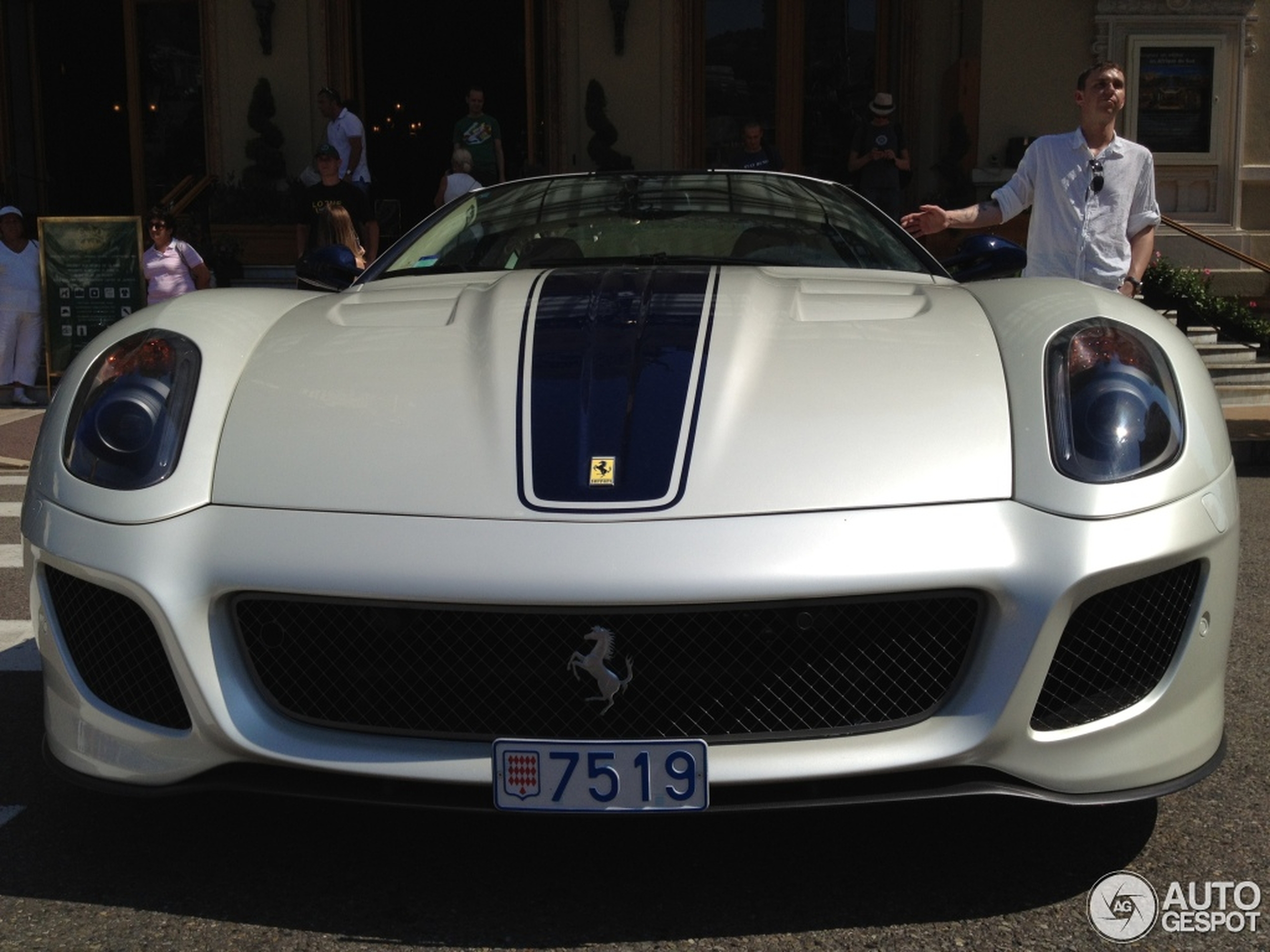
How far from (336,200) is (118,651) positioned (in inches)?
302

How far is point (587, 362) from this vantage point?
2.72 m

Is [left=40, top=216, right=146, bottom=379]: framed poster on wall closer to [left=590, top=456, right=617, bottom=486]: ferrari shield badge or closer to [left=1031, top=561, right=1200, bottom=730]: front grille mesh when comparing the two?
[left=590, top=456, right=617, bottom=486]: ferrari shield badge

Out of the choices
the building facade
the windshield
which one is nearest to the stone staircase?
the building facade

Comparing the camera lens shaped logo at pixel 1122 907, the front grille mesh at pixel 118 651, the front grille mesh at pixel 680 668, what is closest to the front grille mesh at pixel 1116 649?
the front grille mesh at pixel 680 668

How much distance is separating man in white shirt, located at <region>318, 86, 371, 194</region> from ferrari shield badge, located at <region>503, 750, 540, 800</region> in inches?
407

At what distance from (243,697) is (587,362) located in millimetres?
852

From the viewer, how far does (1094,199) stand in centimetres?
502

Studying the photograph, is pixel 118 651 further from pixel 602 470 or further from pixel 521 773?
pixel 602 470

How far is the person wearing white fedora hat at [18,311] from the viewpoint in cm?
1077

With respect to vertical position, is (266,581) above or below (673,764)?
above

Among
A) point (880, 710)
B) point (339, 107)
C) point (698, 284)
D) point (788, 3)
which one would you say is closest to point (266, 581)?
point (880, 710)

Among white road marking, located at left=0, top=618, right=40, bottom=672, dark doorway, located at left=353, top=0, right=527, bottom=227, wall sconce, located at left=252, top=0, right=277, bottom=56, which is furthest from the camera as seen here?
dark doorway, located at left=353, top=0, right=527, bottom=227

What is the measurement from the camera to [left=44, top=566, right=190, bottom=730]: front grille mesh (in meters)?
2.40

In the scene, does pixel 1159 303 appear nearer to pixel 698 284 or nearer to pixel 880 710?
pixel 698 284
